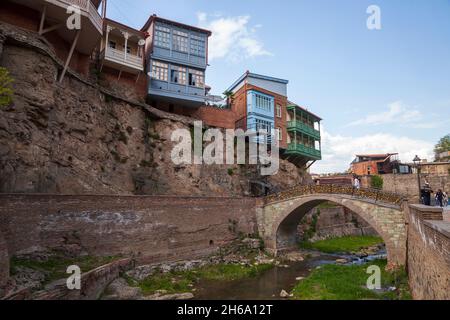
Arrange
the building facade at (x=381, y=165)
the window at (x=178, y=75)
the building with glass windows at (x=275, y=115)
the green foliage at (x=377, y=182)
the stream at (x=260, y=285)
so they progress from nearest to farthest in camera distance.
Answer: the stream at (x=260, y=285)
the window at (x=178, y=75)
the building with glass windows at (x=275, y=115)
the green foliage at (x=377, y=182)
the building facade at (x=381, y=165)

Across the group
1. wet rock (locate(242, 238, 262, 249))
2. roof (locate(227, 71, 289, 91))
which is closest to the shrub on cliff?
roof (locate(227, 71, 289, 91))

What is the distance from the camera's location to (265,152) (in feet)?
117

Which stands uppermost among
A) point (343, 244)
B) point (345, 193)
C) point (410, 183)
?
point (410, 183)

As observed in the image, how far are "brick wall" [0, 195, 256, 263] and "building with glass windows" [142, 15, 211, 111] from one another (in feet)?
40.3

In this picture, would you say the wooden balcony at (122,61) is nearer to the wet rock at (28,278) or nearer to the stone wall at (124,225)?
the stone wall at (124,225)

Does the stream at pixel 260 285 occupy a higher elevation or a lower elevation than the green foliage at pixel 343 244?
higher

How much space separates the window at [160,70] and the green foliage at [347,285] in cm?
2210

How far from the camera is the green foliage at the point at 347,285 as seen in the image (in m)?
14.2

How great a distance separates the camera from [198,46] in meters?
31.0

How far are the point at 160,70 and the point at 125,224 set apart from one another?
16.8m

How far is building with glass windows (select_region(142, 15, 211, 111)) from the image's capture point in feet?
94.4

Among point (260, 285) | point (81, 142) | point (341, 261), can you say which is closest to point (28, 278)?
point (81, 142)

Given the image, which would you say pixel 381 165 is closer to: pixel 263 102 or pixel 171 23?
pixel 263 102

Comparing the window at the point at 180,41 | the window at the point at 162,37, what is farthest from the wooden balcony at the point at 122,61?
the window at the point at 180,41
